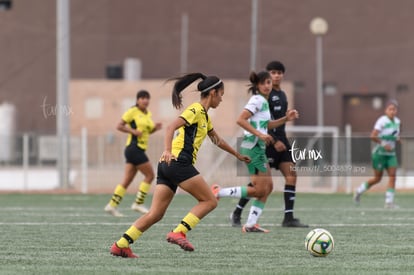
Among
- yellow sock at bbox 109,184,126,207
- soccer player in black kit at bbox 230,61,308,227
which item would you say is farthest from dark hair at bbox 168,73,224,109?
yellow sock at bbox 109,184,126,207

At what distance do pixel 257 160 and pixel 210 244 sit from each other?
2338 mm

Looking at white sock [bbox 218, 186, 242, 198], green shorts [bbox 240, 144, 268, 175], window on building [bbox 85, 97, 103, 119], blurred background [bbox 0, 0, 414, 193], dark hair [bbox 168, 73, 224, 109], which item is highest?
blurred background [bbox 0, 0, 414, 193]

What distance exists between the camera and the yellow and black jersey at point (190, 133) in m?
10.6

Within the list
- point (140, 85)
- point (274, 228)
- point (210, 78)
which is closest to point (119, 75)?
point (140, 85)

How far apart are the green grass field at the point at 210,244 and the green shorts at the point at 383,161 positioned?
127cm

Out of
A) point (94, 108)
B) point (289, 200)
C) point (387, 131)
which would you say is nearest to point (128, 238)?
point (289, 200)

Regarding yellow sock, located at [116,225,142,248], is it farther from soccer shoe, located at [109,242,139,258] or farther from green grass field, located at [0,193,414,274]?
green grass field, located at [0,193,414,274]

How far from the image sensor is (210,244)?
1184cm

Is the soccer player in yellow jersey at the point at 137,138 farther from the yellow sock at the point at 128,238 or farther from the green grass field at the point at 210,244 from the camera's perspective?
the yellow sock at the point at 128,238

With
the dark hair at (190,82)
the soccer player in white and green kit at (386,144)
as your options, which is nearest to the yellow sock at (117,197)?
the soccer player in white and green kit at (386,144)

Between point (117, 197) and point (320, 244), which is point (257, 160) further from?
point (117, 197)

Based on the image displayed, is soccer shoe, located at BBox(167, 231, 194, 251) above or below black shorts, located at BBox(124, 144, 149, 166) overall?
below

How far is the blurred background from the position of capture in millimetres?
43403

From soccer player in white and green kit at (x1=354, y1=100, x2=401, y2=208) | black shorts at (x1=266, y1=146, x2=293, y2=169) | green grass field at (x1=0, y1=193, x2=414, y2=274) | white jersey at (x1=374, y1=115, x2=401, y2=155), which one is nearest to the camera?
green grass field at (x1=0, y1=193, x2=414, y2=274)
